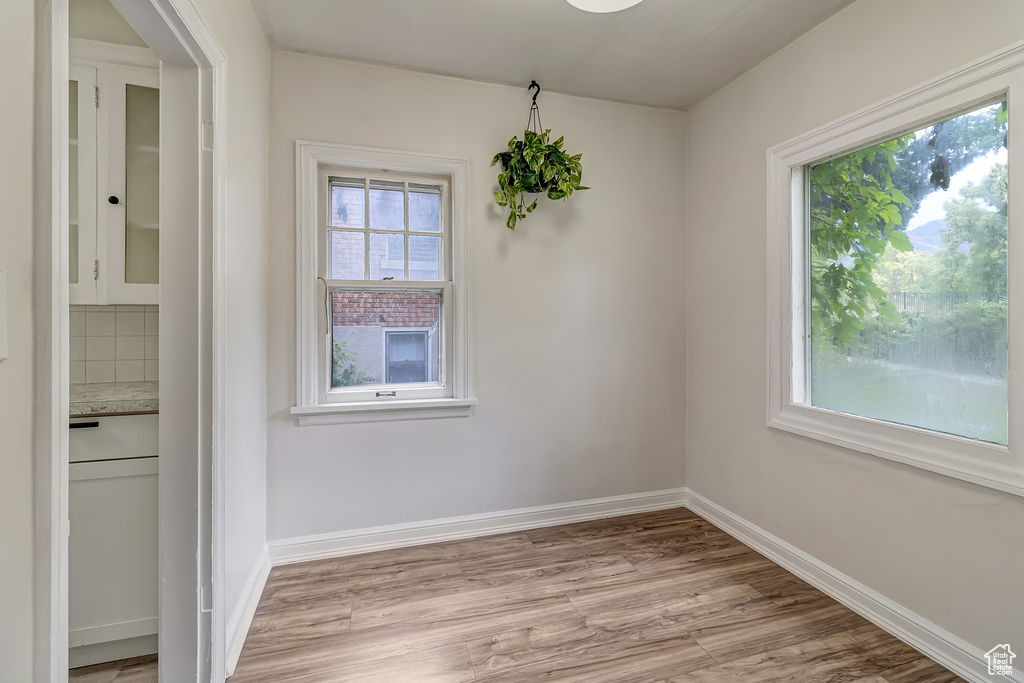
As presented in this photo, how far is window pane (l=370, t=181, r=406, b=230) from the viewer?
8.29 ft

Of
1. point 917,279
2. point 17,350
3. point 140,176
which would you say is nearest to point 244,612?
point 17,350

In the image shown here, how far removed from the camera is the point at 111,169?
1.79 meters

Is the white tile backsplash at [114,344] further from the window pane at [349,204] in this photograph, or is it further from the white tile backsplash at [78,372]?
the window pane at [349,204]

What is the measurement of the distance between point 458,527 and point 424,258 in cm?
154

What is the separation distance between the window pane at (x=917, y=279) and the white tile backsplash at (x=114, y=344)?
3125 millimetres

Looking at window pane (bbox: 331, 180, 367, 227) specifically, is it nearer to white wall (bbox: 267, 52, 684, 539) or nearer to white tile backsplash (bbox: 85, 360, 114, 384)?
white wall (bbox: 267, 52, 684, 539)

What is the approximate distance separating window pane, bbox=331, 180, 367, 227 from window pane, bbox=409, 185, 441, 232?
0.85ft

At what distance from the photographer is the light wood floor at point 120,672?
5.27 ft

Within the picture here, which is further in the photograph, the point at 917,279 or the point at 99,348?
the point at 99,348

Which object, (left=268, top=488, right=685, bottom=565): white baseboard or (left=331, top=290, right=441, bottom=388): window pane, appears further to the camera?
(left=331, top=290, right=441, bottom=388): window pane

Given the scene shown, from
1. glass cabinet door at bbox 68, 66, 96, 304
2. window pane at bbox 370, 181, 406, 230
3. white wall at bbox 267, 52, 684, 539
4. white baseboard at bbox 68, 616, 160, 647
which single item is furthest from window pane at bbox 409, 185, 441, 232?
white baseboard at bbox 68, 616, 160, 647

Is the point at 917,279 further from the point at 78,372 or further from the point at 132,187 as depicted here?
the point at 78,372

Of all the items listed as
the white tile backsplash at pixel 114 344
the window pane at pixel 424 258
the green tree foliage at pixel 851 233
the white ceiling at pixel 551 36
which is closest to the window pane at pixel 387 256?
the window pane at pixel 424 258

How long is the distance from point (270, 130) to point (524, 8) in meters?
1.36
